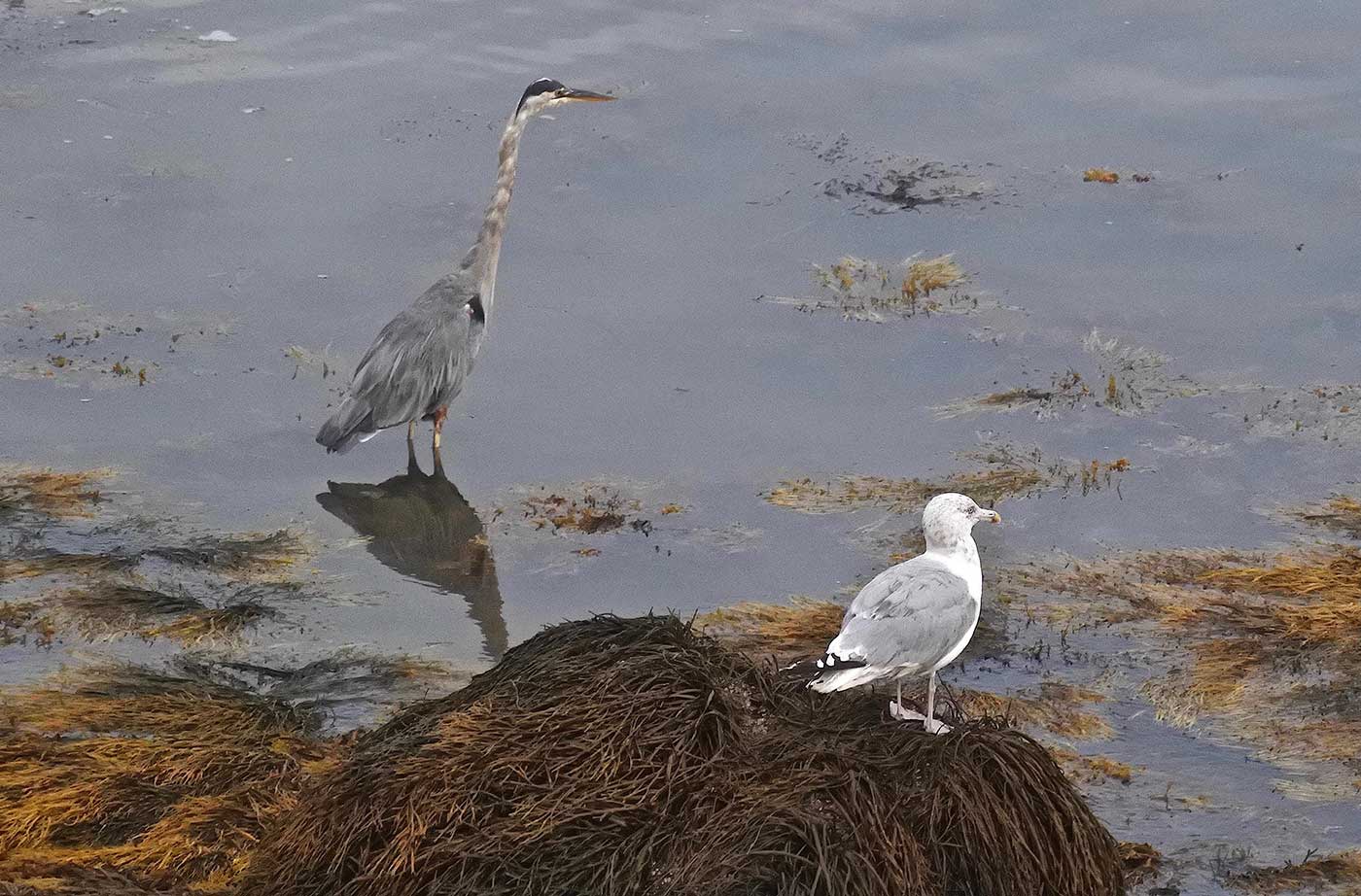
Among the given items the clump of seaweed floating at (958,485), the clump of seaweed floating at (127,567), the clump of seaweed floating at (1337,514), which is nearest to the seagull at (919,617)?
the clump of seaweed floating at (958,485)

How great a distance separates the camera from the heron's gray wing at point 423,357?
11727mm

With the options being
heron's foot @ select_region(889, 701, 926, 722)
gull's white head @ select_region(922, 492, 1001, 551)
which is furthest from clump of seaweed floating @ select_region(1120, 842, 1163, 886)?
gull's white head @ select_region(922, 492, 1001, 551)

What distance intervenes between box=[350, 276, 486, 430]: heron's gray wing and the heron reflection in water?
0.43 m

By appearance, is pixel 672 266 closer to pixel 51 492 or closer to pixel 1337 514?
pixel 51 492

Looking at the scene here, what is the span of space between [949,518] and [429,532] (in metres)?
4.25

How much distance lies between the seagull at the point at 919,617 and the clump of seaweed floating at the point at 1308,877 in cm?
132

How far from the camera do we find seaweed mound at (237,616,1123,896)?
243 inches

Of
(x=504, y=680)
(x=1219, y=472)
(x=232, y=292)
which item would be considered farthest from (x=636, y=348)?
(x=504, y=680)

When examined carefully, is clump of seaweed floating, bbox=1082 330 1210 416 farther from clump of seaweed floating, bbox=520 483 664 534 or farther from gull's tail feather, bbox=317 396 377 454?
gull's tail feather, bbox=317 396 377 454

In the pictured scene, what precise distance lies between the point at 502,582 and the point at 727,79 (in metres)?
8.88

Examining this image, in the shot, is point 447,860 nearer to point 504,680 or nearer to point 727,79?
point 504,680

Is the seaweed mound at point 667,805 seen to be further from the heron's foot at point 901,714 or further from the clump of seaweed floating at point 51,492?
the clump of seaweed floating at point 51,492

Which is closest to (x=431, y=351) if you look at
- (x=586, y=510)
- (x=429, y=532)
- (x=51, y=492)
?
(x=429, y=532)

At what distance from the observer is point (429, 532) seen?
11.0 meters
